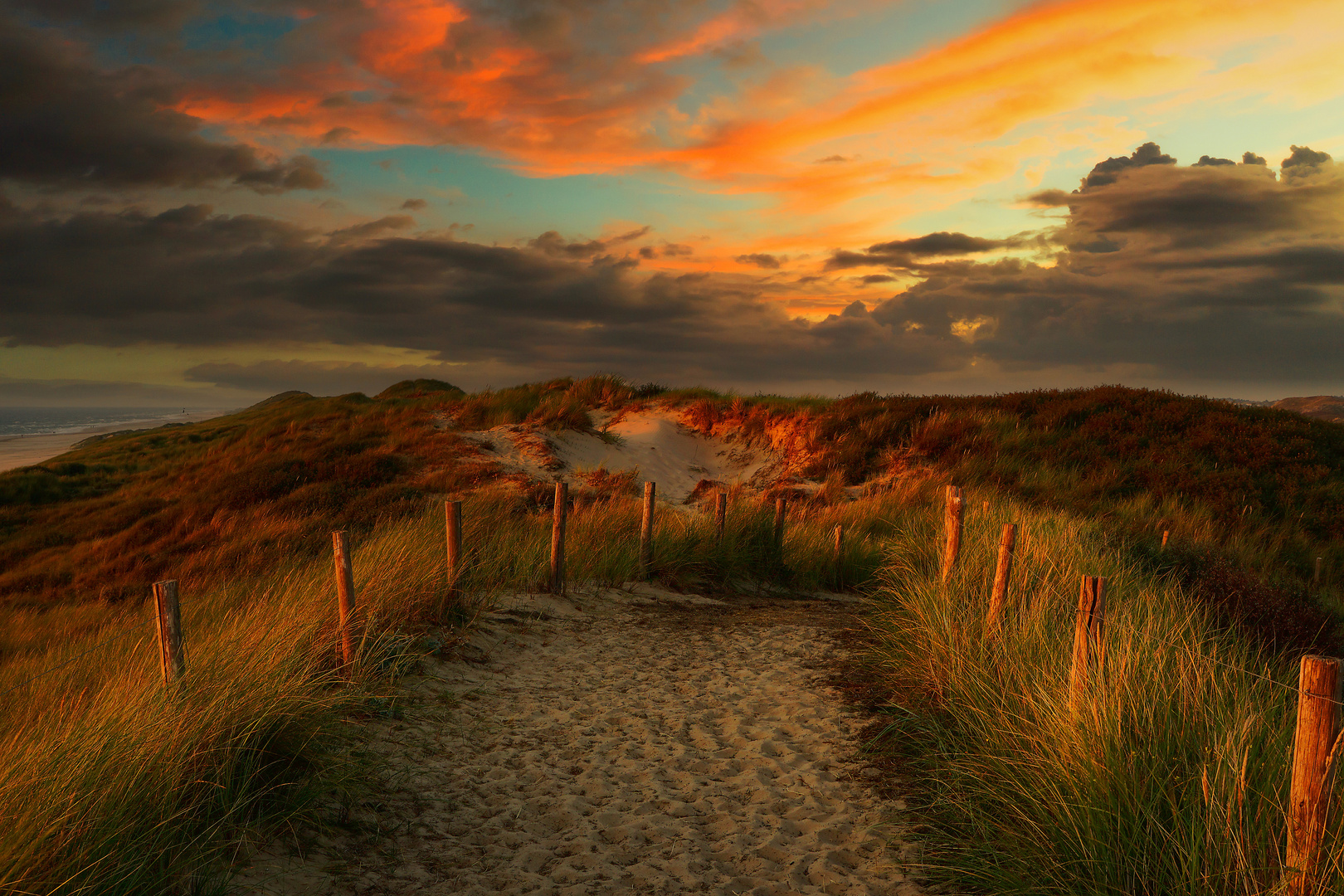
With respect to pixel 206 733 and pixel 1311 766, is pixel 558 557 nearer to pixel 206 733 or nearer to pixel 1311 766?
pixel 206 733

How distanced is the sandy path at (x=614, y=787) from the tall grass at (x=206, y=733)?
37 cm

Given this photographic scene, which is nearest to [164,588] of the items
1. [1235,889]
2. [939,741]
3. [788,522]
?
[939,741]

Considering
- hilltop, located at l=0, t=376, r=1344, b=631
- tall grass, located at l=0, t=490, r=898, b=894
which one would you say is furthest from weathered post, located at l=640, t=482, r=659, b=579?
hilltop, located at l=0, t=376, r=1344, b=631

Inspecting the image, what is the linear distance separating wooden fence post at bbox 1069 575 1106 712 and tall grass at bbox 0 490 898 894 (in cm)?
433

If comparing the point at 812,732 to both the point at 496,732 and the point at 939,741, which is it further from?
the point at 496,732

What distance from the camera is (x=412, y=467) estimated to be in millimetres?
20594

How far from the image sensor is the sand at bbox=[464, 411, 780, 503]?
21391 millimetres

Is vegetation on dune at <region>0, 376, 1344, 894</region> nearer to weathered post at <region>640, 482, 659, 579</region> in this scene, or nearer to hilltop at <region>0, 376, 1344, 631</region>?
hilltop at <region>0, 376, 1344, 631</region>

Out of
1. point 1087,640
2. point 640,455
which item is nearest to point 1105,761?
point 1087,640

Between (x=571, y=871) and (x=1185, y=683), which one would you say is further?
(x=571, y=871)

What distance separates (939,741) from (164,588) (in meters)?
5.05

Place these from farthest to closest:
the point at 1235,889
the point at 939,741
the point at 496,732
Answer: the point at 496,732, the point at 939,741, the point at 1235,889

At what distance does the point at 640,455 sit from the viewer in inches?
929

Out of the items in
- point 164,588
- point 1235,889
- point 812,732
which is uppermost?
point 164,588
